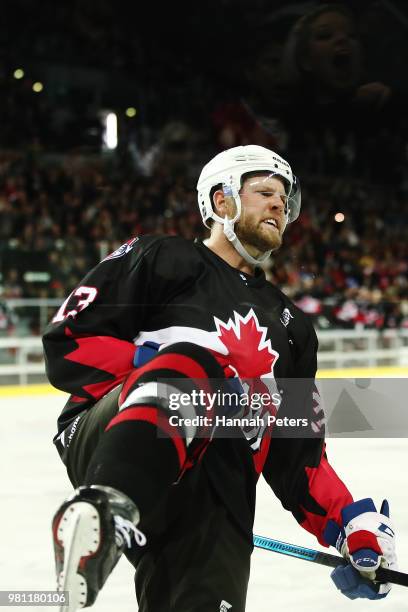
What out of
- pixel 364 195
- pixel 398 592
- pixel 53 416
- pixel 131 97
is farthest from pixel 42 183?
pixel 398 592

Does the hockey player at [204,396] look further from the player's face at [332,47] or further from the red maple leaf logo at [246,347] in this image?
the player's face at [332,47]

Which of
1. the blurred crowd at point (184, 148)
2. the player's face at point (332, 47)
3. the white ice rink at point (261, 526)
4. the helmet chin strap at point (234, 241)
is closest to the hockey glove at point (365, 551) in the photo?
the white ice rink at point (261, 526)

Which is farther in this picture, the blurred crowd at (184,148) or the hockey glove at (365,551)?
the blurred crowd at (184,148)

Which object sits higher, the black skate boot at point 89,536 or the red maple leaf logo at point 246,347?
the red maple leaf logo at point 246,347

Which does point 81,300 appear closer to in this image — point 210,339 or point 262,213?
point 210,339

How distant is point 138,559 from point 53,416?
9.77ft

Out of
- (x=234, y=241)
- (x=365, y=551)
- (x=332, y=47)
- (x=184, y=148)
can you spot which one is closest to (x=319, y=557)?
(x=365, y=551)

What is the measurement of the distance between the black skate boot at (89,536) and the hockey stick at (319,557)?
18.0 inches

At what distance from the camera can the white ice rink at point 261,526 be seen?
1.60m

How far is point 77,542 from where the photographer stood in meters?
0.96

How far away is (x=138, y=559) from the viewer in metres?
1.35

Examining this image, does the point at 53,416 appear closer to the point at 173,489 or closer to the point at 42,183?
the point at 173,489

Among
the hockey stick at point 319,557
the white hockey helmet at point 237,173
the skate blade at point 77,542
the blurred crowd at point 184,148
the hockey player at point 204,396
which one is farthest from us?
the blurred crowd at point 184,148

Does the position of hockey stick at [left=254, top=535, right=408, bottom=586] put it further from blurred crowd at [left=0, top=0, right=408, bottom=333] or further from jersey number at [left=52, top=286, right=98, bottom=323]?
blurred crowd at [left=0, top=0, right=408, bottom=333]
